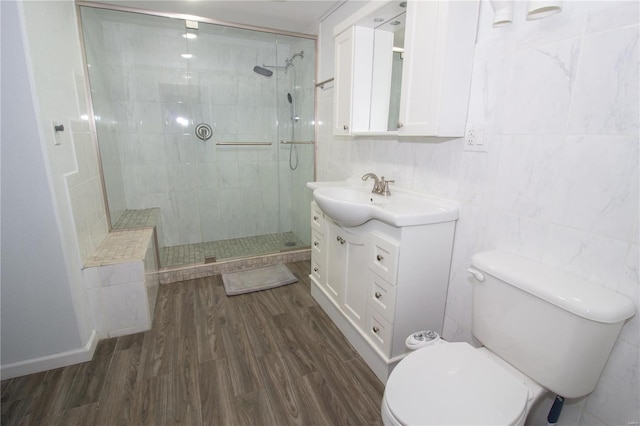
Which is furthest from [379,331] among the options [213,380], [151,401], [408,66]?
[408,66]

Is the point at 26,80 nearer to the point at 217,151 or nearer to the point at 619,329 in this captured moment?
the point at 217,151

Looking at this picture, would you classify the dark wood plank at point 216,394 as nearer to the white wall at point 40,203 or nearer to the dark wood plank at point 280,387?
the dark wood plank at point 280,387

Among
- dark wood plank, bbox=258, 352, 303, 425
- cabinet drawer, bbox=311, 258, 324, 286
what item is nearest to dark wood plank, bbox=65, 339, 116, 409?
dark wood plank, bbox=258, 352, 303, 425

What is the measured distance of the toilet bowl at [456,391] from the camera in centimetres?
87

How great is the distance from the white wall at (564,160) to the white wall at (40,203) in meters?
1.96

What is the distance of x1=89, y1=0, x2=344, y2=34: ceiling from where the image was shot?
237 centimetres

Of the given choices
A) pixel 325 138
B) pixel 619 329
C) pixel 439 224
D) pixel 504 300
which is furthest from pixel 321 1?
pixel 619 329

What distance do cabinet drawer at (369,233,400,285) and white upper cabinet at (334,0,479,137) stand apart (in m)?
0.54

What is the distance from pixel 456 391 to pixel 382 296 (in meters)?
0.58

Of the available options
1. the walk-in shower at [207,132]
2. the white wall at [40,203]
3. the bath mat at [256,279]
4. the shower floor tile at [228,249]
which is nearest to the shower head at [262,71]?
the walk-in shower at [207,132]

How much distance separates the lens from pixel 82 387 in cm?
151

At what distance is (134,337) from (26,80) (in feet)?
4.86

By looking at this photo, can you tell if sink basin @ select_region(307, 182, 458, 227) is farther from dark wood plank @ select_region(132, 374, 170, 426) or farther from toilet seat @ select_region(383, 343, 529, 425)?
dark wood plank @ select_region(132, 374, 170, 426)

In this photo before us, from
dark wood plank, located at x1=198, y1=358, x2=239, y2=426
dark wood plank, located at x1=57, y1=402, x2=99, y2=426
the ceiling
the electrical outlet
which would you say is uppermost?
the ceiling
